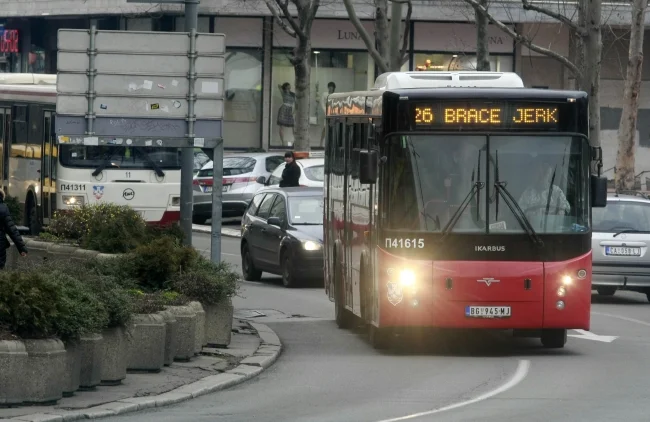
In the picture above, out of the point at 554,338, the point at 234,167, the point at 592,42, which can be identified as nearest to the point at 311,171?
the point at 234,167

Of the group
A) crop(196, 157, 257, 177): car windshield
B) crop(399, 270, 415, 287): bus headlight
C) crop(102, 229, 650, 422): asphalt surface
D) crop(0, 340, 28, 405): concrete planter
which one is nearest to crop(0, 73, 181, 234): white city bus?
crop(196, 157, 257, 177): car windshield

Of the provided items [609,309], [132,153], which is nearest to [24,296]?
[609,309]

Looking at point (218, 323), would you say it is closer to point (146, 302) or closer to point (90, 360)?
point (146, 302)

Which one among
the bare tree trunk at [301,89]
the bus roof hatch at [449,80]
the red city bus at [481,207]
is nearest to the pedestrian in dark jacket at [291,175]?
the bare tree trunk at [301,89]

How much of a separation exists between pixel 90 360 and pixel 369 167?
14.1 feet

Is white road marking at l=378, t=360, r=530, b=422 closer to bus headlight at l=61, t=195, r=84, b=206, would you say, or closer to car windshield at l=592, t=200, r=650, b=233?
car windshield at l=592, t=200, r=650, b=233

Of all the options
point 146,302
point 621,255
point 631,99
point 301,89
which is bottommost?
point 146,302

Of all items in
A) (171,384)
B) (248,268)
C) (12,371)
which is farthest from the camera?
(248,268)

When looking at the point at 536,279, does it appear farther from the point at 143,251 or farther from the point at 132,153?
the point at 132,153

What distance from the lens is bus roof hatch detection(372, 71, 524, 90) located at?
16.4 m

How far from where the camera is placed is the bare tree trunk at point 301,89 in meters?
39.6

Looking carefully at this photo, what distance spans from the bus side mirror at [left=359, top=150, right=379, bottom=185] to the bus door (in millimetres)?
15247

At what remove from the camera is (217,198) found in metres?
18.7

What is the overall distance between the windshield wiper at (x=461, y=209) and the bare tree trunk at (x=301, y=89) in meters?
24.1
